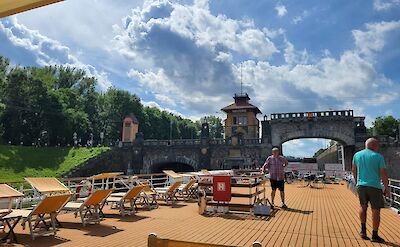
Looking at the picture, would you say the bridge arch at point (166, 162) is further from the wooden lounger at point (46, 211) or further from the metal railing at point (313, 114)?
the wooden lounger at point (46, 211)

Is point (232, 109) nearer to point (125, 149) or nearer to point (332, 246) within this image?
point (125, 149)

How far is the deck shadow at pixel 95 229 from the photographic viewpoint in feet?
20.0

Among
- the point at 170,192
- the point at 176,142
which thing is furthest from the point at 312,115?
the point at 170,192

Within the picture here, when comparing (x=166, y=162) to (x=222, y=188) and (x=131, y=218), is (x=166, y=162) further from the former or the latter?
(x=131, y=218)

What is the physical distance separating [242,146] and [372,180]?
110ft

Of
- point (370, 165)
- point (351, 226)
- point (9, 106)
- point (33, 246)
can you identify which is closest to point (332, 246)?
point (370, 165)

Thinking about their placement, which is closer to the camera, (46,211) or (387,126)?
(46,211)

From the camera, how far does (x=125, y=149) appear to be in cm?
4269

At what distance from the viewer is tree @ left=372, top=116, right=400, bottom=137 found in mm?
62938

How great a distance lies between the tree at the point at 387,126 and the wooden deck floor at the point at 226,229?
6264 cm

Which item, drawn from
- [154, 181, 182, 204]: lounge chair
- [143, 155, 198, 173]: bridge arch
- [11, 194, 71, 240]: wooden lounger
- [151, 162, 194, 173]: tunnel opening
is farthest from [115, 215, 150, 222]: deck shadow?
[151, 162, 194, 173]: tunnel opening

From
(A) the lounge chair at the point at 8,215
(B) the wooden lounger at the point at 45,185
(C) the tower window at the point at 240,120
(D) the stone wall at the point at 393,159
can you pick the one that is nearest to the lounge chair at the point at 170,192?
(B) the wooden lounger at the point at 45,185

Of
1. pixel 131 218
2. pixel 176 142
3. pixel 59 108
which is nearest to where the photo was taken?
pixel 131 218

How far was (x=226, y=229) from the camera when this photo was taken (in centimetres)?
659
